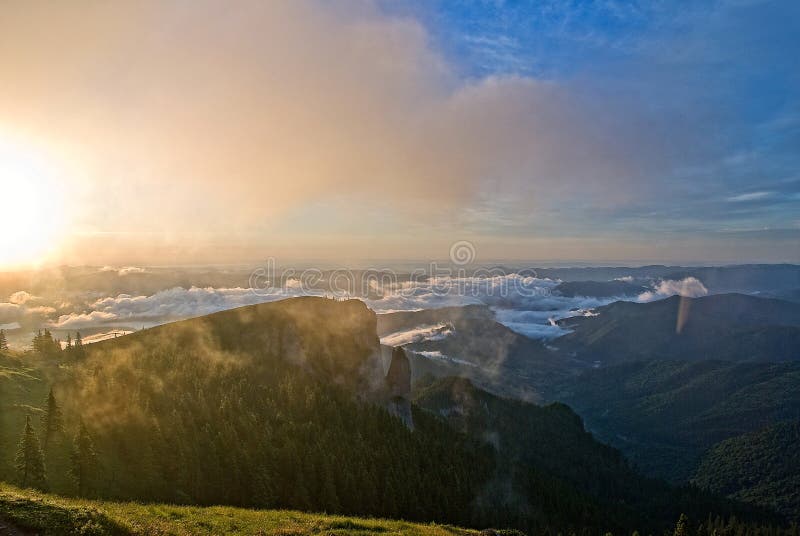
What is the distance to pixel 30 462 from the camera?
4775 centimetres

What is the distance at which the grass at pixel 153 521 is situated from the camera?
28.0 metres

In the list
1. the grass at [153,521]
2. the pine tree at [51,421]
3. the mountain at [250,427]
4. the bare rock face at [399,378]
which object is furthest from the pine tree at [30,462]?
the bare rock face at [399,378]

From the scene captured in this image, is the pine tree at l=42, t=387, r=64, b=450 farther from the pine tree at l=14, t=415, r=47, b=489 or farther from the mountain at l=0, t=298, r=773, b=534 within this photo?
the pine tree at l=14, t=415, r=47, b=489

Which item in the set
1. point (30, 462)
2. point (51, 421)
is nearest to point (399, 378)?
point (51, 421)

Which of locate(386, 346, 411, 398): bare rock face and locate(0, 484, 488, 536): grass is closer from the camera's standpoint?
locate(0, 484, 488, 536): grass

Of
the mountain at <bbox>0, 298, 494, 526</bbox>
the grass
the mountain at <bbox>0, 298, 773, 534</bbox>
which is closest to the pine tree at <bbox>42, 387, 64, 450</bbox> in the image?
the mountain at <bbox>0, 298, 773, 534</bbox>

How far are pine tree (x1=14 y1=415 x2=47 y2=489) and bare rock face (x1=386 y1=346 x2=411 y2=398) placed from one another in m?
116

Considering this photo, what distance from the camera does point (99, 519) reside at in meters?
30.4

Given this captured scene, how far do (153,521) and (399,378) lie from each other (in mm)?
127293

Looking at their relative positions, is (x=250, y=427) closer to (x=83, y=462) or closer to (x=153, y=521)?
(x=83, y=462)

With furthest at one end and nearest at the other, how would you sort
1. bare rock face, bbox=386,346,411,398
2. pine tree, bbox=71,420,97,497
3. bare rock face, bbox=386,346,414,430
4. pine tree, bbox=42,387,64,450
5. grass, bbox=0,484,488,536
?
bare rock face, bbox=386,346,411,398, bare rock face, bbox=386,346,414,430, pine tree, bbox=42,387,64,450, pine tree, bbox=71,420,97,497, grass, bbox=0,484,488,536

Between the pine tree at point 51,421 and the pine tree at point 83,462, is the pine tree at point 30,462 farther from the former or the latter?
the pine tree at point 51,421

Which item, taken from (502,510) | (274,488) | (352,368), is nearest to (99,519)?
(274,488)

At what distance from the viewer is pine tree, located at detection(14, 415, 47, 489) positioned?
46.8 meters
